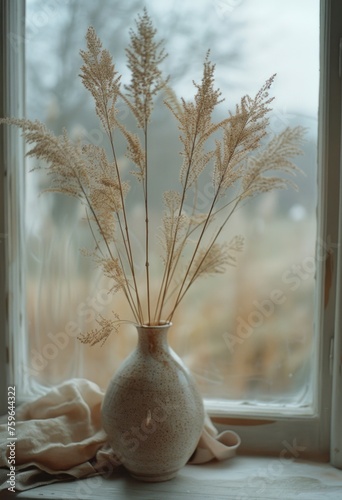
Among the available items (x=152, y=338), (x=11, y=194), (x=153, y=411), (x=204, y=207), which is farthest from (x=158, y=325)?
(x=11, y=194)

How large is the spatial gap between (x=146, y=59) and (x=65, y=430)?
31.6 inches

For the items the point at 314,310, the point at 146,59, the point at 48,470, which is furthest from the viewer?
the point at 314,310

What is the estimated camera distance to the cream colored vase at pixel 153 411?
106 cm

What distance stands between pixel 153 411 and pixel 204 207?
1.57 feet

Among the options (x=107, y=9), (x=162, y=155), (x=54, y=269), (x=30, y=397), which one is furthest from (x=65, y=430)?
(x=107, y=9)

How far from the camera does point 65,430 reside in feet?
3.96

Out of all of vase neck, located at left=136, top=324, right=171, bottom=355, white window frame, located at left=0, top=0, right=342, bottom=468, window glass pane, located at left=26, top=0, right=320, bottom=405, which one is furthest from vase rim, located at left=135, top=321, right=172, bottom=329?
white window frame, located at left=0, top=0, right=342, bottom=468

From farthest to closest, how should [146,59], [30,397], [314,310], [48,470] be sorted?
[30,397] → [314,310] → [48,470] → [146,59]

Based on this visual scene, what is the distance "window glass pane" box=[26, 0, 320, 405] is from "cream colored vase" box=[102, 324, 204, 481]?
207mm

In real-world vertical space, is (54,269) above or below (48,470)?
above

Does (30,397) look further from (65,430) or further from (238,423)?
(238,423)

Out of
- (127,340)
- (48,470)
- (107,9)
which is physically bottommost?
(48,470)

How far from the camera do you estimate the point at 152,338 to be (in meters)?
1.09

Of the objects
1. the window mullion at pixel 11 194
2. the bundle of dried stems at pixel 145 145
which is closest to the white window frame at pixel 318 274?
the window mullion at pixel 11 194
